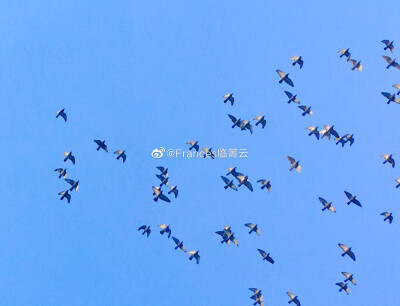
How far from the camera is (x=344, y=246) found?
170ft

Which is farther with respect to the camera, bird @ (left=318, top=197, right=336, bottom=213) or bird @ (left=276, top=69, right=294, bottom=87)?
bird @ (left=276, top=69, right=294, bottom=87)

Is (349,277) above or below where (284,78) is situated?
below

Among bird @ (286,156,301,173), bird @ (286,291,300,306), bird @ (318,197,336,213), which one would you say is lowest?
bird @ (286,291,300,306)

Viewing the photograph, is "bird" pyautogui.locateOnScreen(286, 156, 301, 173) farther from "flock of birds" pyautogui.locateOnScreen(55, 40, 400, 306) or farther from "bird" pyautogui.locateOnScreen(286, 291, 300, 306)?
"bird" pyautogui.locateOnScreen(286, 291, 300, 306)

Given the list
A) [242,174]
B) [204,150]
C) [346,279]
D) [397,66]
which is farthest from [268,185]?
[397,66]

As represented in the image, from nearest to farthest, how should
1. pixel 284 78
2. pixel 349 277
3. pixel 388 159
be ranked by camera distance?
pixel 349 277, pixel 284 78, pixel 388 159

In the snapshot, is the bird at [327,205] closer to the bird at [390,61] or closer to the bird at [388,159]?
the bird at [388,159]

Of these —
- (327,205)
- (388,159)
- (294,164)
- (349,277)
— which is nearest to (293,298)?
(349,277)

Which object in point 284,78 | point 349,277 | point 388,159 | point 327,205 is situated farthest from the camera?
point 388,159

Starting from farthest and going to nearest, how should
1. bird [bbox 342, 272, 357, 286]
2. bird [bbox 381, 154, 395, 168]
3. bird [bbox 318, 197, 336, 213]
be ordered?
bird [bbox 381, 154, 395, 168] → bird [bbox 342, 272, 357, 286] → bird [bbox 318, 197, 336, 213]

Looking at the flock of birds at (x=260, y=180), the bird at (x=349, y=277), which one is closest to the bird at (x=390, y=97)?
the flock of birds at (x=260, y=180)

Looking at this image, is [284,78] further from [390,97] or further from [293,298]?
[293,298]

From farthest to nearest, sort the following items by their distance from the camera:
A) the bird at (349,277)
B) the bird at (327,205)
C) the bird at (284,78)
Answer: the bird at (284,78) < the bird at (349,277) < the bird at (327,205)

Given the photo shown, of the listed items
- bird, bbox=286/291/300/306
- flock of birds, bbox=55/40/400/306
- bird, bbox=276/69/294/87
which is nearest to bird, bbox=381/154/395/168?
flock of birds, bbox=55/40/400/306
